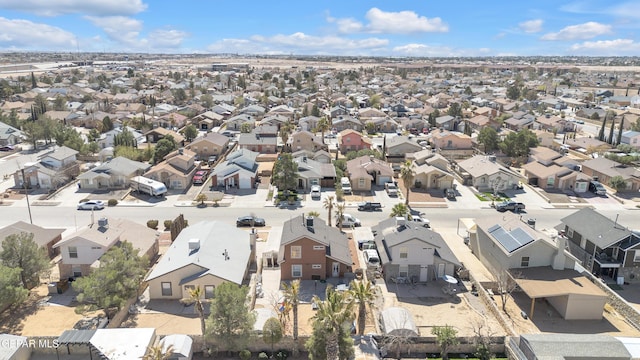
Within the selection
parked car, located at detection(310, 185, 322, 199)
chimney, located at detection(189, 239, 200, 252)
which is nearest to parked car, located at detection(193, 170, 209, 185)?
parked car, located at detection(310, 185, 322, 199)

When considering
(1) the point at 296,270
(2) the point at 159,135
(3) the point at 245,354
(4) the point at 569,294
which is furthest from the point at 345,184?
(2) the point at 159,135

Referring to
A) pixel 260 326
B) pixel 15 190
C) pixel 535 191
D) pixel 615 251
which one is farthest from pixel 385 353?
pixel 15 190

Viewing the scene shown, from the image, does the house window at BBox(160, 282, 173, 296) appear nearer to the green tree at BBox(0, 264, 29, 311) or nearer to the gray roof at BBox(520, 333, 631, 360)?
the green tree at BBox(0, 264, 29, 311)

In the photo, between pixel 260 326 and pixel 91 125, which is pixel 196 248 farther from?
pixel 91 125

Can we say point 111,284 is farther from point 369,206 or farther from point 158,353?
point 369,206

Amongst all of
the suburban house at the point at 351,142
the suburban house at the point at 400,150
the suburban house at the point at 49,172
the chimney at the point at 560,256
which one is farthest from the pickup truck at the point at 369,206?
the suburban house at the point at 49,172
